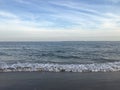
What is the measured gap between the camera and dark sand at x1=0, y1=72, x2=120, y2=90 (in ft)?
29.5

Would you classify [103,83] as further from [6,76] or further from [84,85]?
[6,76]

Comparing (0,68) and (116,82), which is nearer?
(116,82)

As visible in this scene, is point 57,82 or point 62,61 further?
point 62,61

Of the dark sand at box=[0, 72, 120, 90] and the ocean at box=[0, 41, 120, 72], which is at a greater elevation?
the ocean at box=[0, 41, 120, 72]

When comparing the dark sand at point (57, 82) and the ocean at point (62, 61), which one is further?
the ocean at point (62, 61)

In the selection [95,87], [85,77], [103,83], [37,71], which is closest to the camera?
[95,87]

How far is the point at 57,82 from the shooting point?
32.2 ft

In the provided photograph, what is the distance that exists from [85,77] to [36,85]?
2932mm

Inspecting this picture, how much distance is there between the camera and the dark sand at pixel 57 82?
8.99m

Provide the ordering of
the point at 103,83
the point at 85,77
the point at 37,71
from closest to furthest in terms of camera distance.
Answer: the point at 103,83
the point at 85,77
the point at 37,71

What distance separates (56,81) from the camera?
10.0 m

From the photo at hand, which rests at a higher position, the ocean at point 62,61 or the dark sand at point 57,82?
the ocean at point 62,61

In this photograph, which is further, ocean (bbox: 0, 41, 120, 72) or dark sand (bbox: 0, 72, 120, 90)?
ocean (bbox: 0, 41, 120, 72)

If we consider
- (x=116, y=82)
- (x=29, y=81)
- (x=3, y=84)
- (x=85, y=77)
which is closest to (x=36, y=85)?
(x=29, y=81)
